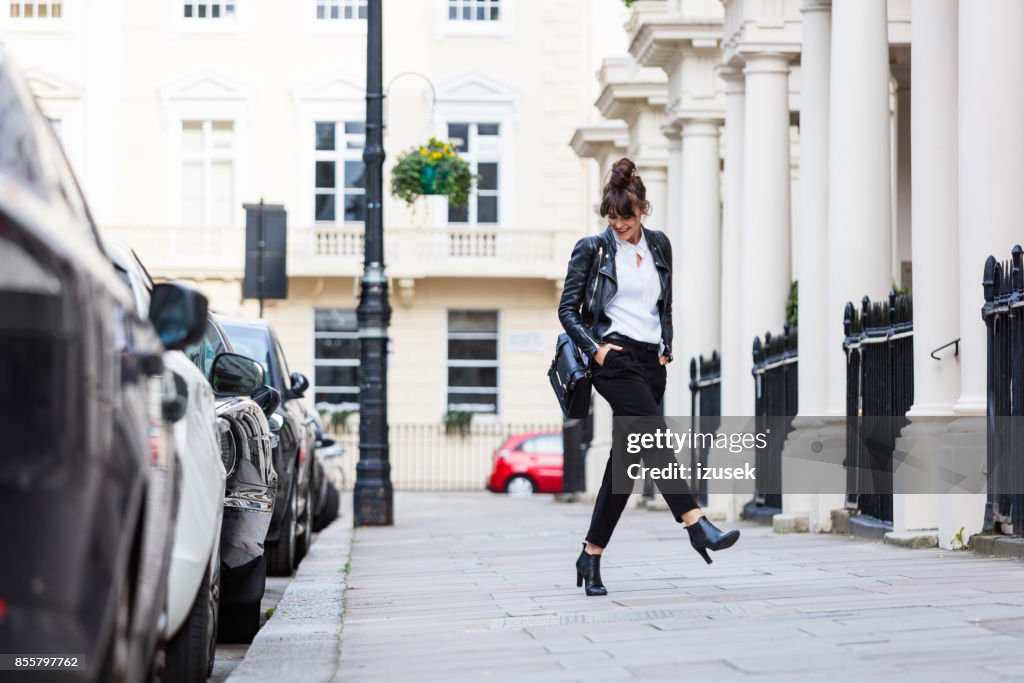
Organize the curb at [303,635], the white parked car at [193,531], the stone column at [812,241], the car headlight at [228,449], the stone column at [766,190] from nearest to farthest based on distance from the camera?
1. the white parked car at [193,531]
2. the curb at [303,635]
3. the car headlight at [228,449]
4. the stone column at [812,241]
5. the stone column at [766,190]

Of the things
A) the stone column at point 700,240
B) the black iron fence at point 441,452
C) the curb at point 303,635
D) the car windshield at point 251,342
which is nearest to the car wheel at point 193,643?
the curb at point 303,635

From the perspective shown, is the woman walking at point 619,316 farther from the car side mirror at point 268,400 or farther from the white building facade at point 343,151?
the white building facade at point 343,151

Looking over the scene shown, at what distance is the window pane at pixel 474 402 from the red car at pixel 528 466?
14.4 ft

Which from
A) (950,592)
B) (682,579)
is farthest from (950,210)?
(950,592)

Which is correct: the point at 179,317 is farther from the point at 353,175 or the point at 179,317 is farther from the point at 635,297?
the point at 353,175

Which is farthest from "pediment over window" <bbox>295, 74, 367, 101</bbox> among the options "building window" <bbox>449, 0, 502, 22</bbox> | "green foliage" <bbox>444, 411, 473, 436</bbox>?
"green foliage" <bbox>444, 411, 473, 436</bbox>

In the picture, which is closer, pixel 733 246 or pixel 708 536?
pixel 708 536

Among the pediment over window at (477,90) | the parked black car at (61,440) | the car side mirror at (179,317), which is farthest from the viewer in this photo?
the pediment over window at (477,90)

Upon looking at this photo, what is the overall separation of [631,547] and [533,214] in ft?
93.1

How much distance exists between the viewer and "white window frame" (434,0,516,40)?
132 ft

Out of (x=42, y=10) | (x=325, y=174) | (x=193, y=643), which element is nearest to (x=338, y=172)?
(x=325, y=174)

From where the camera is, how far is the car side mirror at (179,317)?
188 inches

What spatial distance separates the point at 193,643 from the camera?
18.7 ft

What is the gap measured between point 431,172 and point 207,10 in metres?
16.9
